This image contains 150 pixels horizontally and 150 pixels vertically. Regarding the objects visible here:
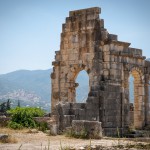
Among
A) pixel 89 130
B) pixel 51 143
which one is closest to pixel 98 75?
pixel 89 130

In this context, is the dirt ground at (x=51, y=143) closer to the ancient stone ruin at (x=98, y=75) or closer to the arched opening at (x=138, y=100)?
the ancient stone ruin at (x=98, y=75)

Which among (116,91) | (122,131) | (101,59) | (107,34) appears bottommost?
(122,131)

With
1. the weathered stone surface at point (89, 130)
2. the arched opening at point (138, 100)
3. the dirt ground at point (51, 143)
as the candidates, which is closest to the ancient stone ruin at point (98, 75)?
the arched opening at point (138, 100)

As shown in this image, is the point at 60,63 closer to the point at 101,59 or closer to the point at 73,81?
the point at 73,81

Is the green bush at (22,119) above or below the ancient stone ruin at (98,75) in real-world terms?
below

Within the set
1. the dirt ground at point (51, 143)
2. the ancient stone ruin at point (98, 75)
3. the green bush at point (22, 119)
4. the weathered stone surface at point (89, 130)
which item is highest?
the ancient stone ruin at point (98, 75)

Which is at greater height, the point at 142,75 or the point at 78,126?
the point at 142,75

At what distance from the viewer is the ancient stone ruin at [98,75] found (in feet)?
63.2

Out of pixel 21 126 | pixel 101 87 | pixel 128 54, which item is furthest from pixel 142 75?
pixel 21 126

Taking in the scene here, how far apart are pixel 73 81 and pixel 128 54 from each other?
10.8 feet

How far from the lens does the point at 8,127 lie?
1998 centimetres

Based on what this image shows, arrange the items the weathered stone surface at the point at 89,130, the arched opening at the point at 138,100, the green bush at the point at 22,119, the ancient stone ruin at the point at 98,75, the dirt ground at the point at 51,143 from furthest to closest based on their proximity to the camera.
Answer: the arched opening at the point at 138,100
the green bush at the point at 22,119
the ancient stone ruin at the point at 98,75
the weathered stone surface at the point at 89,130
the dirt ground at the point at 51,143

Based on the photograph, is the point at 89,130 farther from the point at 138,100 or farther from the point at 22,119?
the point at 138,100

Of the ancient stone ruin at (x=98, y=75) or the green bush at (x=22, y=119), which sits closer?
the ancient stone ruin at (x=98, y=75)
